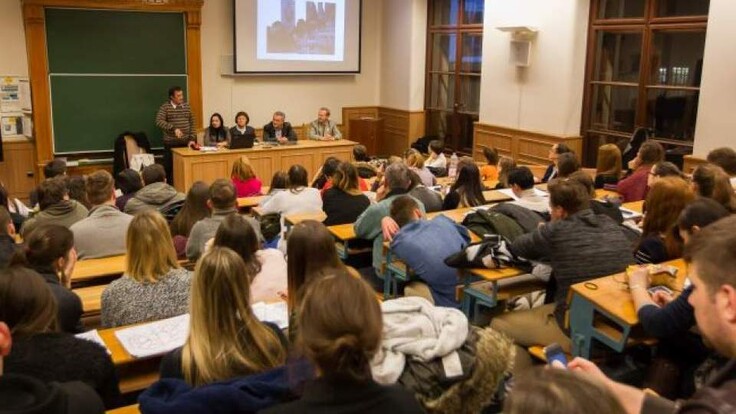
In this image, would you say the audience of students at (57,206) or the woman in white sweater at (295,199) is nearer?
the audience of students at (57,206)

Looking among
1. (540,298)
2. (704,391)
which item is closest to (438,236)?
(540,298)

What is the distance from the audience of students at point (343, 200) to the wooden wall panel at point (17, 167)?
5.81 meters

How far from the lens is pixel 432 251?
4102 mm

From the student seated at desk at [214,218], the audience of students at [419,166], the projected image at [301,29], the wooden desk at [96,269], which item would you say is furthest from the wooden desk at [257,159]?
the wooden desk at [96,269]

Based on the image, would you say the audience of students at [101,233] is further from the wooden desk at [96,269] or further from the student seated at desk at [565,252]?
the student seated at desk at [565,252]

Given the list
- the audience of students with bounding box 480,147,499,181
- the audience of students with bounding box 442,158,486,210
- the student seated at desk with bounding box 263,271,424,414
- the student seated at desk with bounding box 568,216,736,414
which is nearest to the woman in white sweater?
the audience of students with bounding box 442,158,486,210

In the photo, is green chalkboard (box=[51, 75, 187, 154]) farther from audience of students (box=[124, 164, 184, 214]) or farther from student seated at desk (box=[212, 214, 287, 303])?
student seated at desk (box=[212, 214, 287, 303])

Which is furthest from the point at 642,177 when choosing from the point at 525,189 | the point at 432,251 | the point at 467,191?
the point at 432,251

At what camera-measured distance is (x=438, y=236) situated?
4133 mm

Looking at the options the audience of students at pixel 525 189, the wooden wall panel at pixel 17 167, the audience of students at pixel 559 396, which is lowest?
the wooden wall panel at pixel 17 167

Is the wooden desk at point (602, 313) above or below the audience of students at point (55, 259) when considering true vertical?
below

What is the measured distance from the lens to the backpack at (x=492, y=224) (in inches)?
172

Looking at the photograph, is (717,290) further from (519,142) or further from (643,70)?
(519,142)

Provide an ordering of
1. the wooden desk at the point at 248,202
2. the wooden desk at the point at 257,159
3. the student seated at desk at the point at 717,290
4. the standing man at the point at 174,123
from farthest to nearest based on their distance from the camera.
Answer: the standing man at the point at 174,123 → the wooden desk at the point at 257,159 → the wooden desk at the point at 248,202 → the student seated at desk at the point at 717,290
